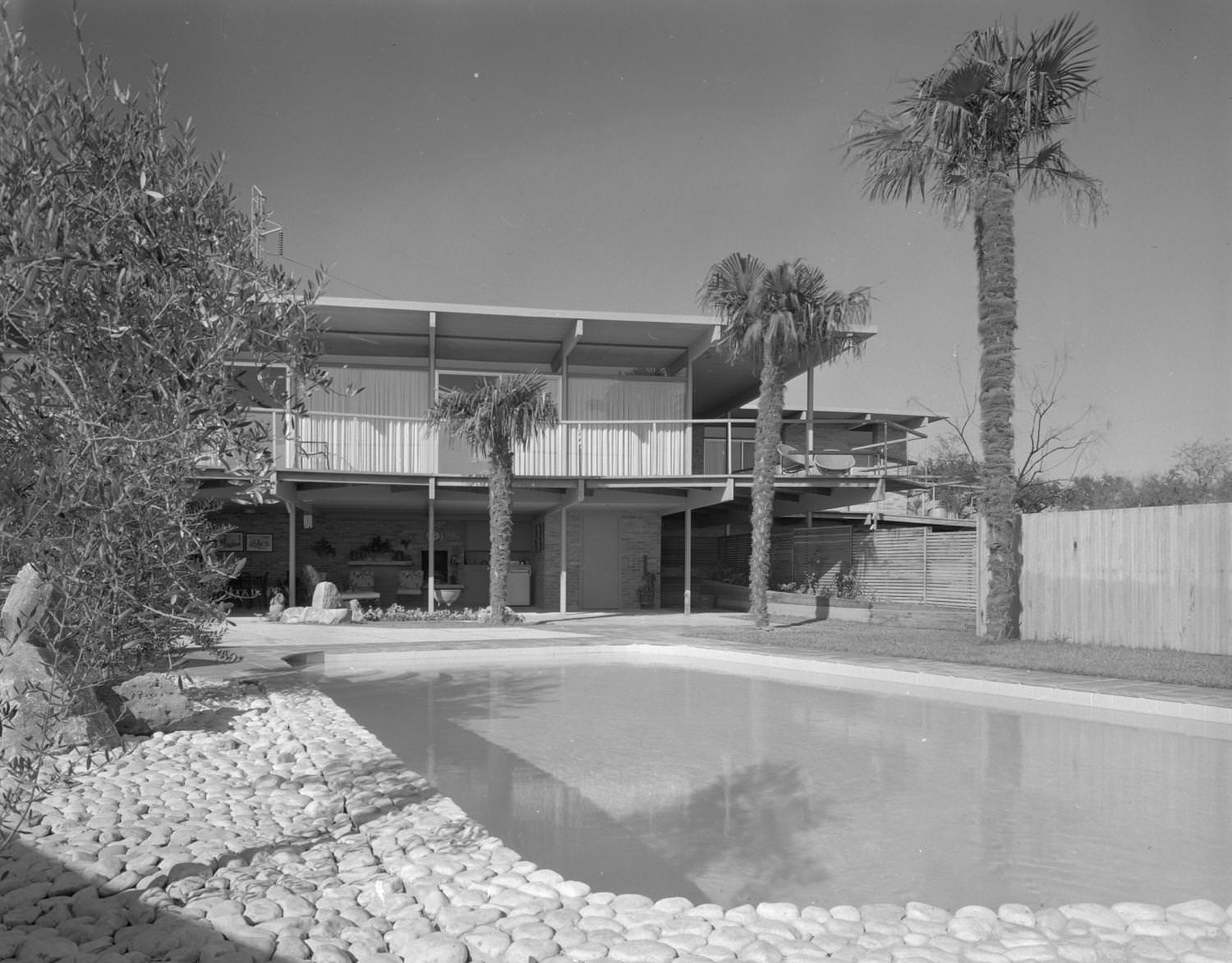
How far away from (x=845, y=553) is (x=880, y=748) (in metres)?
11.9

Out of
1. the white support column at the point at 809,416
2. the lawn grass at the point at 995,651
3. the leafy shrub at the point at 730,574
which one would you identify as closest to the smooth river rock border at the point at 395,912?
the lawn grass at the point at 995,651

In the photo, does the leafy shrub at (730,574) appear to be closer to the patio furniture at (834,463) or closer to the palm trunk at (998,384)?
the patio furniture at (834,463)

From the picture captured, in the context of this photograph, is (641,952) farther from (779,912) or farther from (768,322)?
(768,322)

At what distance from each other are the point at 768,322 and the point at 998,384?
4.03m

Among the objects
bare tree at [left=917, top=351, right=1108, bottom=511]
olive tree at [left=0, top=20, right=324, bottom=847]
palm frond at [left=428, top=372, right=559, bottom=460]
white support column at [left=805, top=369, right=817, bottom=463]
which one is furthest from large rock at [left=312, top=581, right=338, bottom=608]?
bare tree at [left=917, top=351, right=1108, bottom=511]

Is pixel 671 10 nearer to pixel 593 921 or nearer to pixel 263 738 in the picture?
pixel 263 738

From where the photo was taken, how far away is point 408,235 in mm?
15102

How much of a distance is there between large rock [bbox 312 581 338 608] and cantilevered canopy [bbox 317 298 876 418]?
15.4 feet

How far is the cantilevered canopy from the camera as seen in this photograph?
1733 centimetres

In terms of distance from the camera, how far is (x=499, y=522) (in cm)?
1588

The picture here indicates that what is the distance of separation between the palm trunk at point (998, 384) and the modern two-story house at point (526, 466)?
4.32 metres

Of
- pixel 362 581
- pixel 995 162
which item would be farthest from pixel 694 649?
pixel 362 581

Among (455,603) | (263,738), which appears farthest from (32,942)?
(455,603)

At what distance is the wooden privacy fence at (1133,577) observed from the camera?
10914 mm
